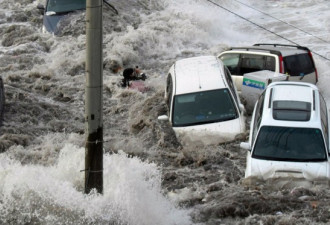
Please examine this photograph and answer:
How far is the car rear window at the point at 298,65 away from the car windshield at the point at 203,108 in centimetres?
321

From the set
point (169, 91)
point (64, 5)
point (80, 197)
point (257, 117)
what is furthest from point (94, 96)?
point (64, 5)

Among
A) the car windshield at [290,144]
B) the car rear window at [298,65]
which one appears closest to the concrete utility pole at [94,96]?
the car windshield at [290,144]

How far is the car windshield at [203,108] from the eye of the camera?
1222cm

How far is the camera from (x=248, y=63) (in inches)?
612

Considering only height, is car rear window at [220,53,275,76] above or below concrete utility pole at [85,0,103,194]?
below

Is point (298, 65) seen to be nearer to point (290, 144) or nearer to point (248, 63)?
point (248, 63)

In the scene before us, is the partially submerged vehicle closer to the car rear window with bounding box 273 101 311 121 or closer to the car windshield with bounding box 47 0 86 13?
the car windshield with bounding box 47 0 86 13

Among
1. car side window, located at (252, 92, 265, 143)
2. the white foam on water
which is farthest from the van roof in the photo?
the white foam on water

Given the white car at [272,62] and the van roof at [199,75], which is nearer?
the van roof at [199,75]

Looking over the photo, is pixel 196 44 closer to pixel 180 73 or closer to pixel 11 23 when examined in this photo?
pixel 11 23

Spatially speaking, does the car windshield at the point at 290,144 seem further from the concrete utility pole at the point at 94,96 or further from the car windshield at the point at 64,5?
the car windshield at the point at 64,5

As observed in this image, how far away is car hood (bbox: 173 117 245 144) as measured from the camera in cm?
1190

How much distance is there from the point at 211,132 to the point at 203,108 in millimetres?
710

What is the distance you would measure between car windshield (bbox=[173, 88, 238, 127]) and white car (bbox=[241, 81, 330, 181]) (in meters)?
1.22
